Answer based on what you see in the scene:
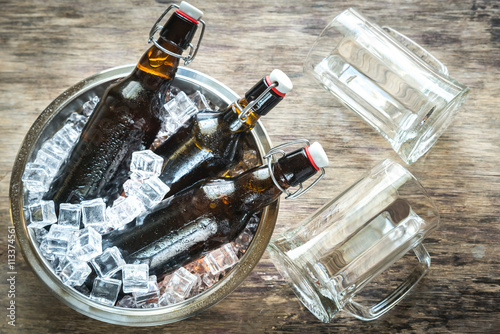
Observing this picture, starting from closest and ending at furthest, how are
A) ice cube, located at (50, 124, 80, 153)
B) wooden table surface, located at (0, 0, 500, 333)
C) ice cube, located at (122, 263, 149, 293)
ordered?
ice cube, located at (122, 263, 149, 293) → ice cube, located at (50, 124, 80, 153) → wooden table surface, located at (0, 0, 500, 333)

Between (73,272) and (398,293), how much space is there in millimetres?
939

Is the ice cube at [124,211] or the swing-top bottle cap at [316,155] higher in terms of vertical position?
the swing-top bottle cap at [316,155]

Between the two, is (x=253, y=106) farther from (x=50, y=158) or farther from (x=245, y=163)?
(x=50, y=158)

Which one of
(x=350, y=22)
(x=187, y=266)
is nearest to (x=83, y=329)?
(x=187, y=266)

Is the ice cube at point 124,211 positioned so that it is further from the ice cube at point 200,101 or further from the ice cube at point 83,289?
the ice cube at point 200,101

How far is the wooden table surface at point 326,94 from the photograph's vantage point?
4.91 feet

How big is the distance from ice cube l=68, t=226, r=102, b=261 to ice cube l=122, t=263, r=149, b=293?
0.31 feet

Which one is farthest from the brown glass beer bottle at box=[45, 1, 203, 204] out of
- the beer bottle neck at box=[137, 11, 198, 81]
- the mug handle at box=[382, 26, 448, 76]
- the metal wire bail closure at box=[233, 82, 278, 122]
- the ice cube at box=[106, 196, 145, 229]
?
the mug handle at box=[382, 26, 448, 76]

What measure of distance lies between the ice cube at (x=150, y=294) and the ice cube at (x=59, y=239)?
232 millimetres

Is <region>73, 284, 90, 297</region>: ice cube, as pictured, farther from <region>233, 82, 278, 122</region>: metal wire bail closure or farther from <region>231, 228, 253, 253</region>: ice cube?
<region>233, 82, 278, 122</region>: metal wire bail closure

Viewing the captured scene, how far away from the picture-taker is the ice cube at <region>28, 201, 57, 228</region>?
1177 mm

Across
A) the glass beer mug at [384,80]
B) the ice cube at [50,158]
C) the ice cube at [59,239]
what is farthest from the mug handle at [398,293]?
the ice cube at [50,158]

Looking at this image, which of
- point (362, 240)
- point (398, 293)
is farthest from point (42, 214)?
point (398, 293)

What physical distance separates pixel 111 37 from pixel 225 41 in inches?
15.7
